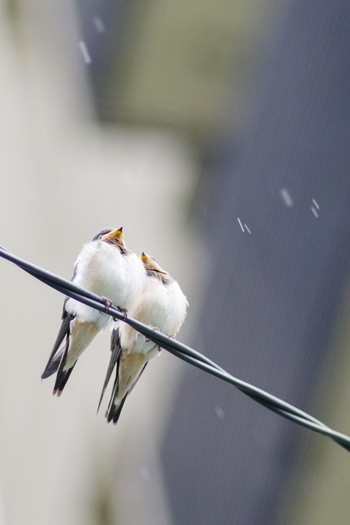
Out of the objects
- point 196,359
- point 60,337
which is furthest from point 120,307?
point 196,359

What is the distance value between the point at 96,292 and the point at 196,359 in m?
1.25

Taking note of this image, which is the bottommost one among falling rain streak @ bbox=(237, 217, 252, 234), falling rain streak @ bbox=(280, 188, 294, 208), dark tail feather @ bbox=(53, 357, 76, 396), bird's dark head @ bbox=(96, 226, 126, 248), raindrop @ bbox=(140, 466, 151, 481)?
raindrop @ bbox=(140, 466, 151, 481)

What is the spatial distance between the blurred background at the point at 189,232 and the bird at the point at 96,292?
2720 mm

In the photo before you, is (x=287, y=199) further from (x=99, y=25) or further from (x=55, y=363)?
(x=55, y=363)

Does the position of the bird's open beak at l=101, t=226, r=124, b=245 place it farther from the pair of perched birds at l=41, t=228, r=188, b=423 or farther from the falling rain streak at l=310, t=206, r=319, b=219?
the falling rain streak at l=310, t=206, r=319, b=219

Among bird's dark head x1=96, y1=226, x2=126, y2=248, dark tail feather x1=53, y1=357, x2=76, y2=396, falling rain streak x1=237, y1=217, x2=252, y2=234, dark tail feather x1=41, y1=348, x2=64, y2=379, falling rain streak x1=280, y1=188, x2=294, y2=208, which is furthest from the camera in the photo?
falling rain streak x1=237, y1=217, x2=252, y2=234

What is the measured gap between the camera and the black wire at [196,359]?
5.56ft

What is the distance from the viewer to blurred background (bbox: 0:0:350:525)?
221 inches

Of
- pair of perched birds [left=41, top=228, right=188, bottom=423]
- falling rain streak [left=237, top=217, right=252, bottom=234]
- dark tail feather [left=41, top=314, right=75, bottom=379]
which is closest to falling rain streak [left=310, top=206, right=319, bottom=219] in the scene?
falling rain streak [left=237, top=217, right=252, bottom=234]

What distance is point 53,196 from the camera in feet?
24.4

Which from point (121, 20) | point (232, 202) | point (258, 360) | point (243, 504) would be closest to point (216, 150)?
point (232, 202)

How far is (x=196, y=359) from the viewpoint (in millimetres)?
1835

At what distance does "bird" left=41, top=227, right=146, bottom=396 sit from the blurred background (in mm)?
2720

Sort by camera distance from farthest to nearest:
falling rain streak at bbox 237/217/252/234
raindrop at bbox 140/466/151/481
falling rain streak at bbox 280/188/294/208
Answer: raindrop at bbox 140/466/151/481 → falling rain streak at bbox 237/217/252/234 → falling rain streak at bbox 280/188/294/208
